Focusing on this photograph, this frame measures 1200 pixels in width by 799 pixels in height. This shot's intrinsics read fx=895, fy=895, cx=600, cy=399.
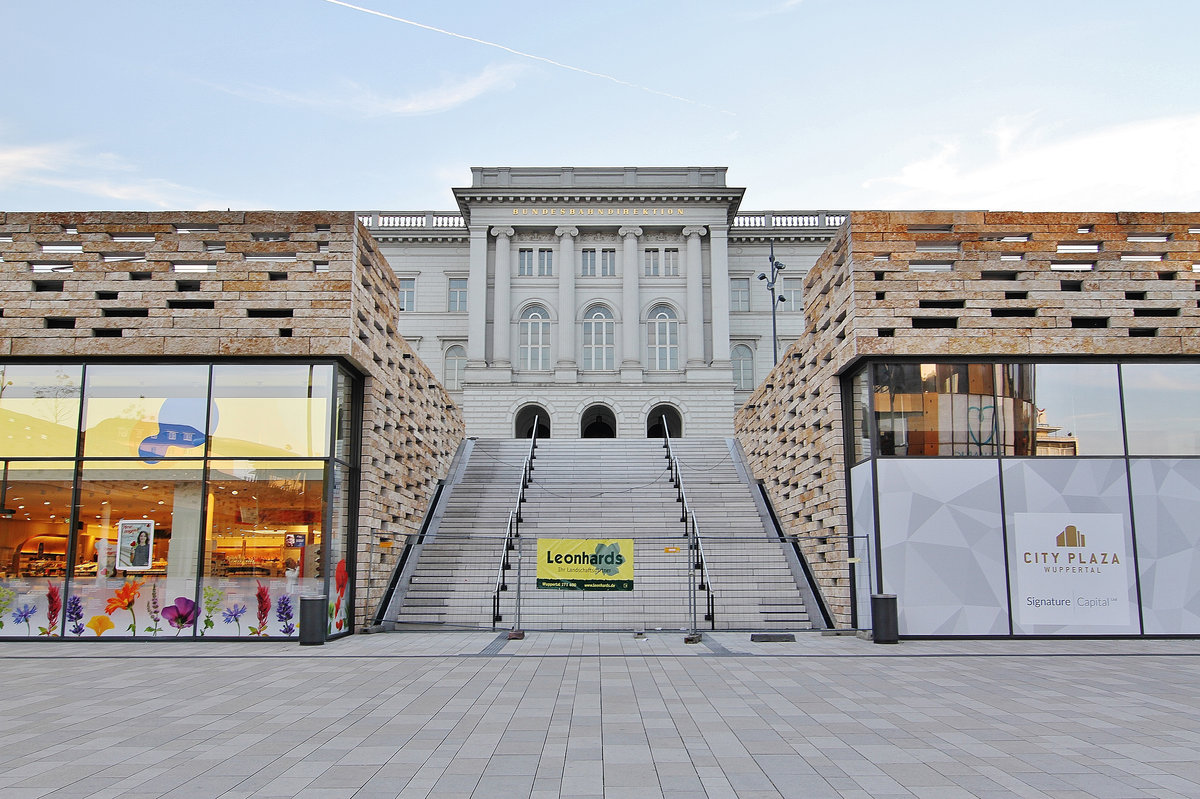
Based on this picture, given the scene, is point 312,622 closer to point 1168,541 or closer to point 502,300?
point 1168,541

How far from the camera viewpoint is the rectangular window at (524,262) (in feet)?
132

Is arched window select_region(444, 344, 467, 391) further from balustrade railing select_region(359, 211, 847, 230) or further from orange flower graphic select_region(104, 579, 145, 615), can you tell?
orange flower graphic select_region(104, 579, 145, 615)

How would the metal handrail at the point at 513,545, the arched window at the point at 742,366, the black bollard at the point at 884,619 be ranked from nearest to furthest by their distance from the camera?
the black bollard at the point at 884,619, the metal handrail at the point at 513,545, the arched window at the point at 742,366

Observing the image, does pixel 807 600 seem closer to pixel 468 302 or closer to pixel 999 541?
pixel 999 541

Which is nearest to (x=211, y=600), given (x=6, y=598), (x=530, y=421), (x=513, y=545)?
(x=6, y=598)

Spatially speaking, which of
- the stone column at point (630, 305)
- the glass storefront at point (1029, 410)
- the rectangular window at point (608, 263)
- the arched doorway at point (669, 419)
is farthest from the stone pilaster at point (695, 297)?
the glass storefront at point (1029, 410)

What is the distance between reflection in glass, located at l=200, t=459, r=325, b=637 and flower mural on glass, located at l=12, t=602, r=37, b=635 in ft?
9.13

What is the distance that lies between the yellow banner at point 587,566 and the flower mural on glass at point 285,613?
13.1 feet

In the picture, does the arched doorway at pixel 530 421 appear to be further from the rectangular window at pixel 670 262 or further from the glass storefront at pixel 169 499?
the glass storefront at pixel 169 499

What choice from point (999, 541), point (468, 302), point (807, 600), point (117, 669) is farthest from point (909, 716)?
point (468, 302)

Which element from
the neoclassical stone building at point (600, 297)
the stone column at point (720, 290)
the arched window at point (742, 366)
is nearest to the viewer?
the neoclassical stone building at point (600, 297)

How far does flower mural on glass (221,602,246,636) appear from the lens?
1421 cm

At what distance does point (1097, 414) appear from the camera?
14.8m

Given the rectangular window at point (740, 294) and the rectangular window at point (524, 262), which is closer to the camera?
the rectangular window at point (524, 262)
